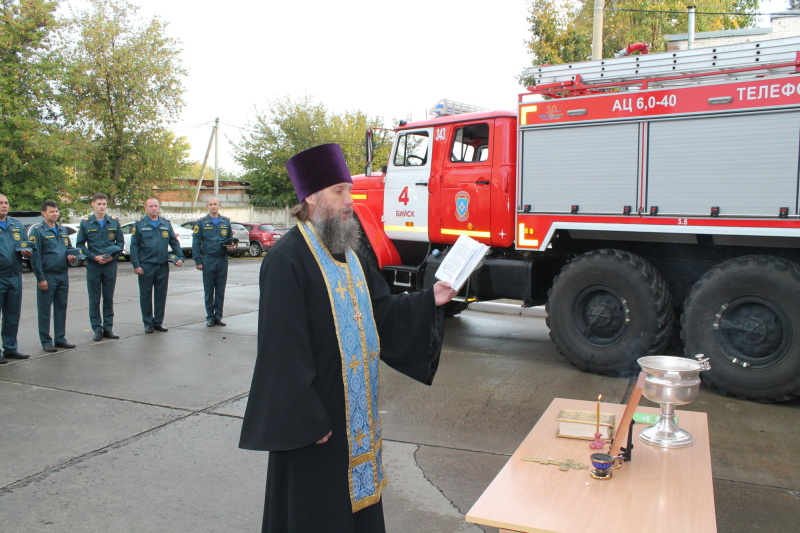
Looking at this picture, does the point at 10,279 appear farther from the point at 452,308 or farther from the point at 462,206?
the point at 452,308

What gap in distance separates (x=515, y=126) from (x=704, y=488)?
5.59 meters

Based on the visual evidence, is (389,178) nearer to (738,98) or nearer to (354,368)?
(738,98)

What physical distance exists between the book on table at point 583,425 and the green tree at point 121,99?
2564cm

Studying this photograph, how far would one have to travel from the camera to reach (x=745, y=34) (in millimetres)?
16984

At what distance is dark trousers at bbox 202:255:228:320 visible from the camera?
9750mm

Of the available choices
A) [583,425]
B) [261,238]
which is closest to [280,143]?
[261,238]

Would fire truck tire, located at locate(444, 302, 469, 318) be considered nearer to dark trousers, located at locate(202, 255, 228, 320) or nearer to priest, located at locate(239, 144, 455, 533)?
dark trousers, located at locate(202, 255, 228, 320)

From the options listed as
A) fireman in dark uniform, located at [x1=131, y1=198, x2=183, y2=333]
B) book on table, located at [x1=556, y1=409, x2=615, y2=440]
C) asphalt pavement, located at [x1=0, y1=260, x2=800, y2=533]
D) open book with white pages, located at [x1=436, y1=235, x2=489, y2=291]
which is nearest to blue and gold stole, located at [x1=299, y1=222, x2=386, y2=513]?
open book with white pages, located at [x1=436, y1=235, x2=489, y2=291]

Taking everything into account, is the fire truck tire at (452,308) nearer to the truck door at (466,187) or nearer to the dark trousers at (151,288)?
the truck door at (466,187)

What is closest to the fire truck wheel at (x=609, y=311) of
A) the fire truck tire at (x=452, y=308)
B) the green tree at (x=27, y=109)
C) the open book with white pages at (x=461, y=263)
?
the fire truck tire at (x=452, y=308)

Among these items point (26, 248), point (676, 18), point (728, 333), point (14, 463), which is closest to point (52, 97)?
point (26, 248)

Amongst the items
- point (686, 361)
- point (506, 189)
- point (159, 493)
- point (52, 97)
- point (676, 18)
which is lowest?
point (159, 493)

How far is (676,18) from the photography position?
20.1 meters

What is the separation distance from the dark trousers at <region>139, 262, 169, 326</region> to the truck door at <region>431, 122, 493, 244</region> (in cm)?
401
